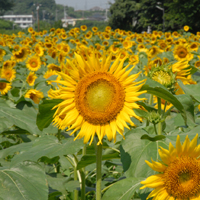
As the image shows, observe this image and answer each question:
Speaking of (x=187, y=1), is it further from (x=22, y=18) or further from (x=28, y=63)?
(x=22, y=18)

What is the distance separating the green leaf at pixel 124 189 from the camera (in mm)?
1216

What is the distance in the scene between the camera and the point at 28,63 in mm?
5941

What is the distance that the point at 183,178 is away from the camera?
44.6 inches

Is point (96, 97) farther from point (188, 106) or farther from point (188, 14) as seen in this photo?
point (188, 14)

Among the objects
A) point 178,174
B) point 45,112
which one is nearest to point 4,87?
point 45,112

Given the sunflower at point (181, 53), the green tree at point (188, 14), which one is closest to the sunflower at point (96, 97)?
the sunflower at point (181, 53)

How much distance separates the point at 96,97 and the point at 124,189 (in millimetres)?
394

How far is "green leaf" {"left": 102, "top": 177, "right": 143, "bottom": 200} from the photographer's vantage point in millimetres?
1216

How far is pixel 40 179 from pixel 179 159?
0.55 m

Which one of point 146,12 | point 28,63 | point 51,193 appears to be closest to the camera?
point 51,193

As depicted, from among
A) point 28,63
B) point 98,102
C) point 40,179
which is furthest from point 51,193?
point 28,63

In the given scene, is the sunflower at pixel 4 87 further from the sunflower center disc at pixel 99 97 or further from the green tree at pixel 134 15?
the green tree at pixel 134 15

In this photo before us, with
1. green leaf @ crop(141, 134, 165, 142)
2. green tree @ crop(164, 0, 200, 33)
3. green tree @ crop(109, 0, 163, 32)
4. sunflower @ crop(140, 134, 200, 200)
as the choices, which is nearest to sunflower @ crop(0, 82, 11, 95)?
green leaf @ crop(141, 134, 165, 142)

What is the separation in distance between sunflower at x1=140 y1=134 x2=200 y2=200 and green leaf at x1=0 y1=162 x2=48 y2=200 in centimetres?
39
